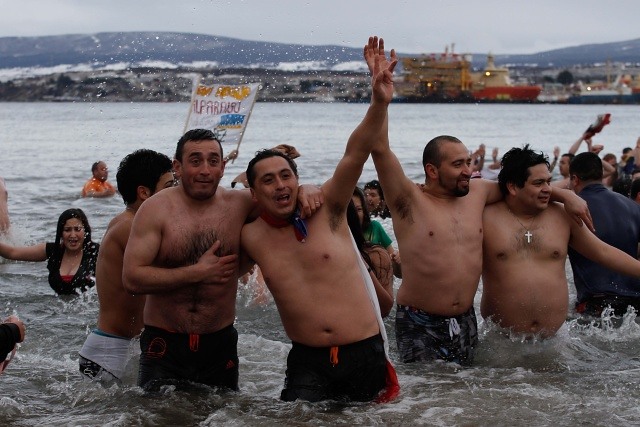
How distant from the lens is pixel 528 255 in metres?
7.19

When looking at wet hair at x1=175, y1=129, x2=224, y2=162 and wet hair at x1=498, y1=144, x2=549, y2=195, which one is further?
wet hair at x1=498, y1=144, x2=549, y2=195

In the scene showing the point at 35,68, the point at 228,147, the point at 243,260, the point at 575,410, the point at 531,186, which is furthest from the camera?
the point at 35,68

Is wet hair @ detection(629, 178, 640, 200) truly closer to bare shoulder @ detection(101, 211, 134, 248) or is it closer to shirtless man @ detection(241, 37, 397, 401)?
shirtless man @ detection(241, 37, 397, 401)

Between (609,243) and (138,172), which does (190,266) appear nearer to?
(138,172)

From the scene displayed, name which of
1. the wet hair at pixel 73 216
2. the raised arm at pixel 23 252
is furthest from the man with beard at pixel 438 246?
the raised arm at pixel 23 252

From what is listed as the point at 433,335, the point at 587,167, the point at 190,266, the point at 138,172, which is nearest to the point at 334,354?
the point at 190,266

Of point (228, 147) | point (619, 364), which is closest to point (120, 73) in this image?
point (228, 147)

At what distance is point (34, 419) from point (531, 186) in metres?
3.79

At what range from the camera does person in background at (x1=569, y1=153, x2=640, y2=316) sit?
8.94 meters

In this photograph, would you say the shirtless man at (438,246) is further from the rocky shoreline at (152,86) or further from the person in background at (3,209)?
the rocky shoreline at (152,86)

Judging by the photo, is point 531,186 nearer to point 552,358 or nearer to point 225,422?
point 552,358

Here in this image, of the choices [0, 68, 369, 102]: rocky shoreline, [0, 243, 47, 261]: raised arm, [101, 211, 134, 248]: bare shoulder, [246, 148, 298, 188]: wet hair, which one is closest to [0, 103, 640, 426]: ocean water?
[0, 243, 47, 261]: raised arm

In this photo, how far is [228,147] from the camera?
13.9 metres

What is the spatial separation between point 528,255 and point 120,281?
9.64 feet
